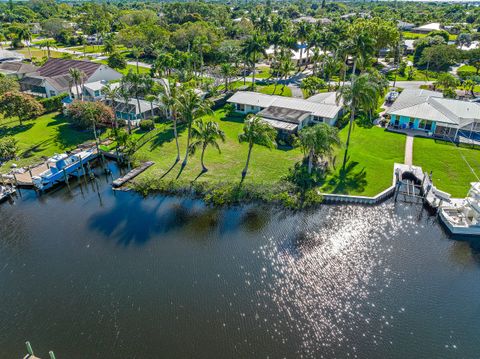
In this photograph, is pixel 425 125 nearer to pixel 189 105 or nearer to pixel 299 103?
pixel 299 103

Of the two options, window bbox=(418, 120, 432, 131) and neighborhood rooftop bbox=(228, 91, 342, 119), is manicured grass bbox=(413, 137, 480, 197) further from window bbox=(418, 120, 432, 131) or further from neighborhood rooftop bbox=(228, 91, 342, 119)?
neighborhood rooftop bbox=(228, 91, 342, 119)

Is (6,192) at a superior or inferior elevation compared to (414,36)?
inferior

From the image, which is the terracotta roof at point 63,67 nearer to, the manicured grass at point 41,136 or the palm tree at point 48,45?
the manicured grass at point 41,136

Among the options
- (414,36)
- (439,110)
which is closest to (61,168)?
(439,110)

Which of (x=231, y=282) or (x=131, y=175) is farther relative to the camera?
(x=131, y=175)

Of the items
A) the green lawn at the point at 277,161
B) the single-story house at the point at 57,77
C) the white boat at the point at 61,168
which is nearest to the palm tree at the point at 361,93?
the green lawn at the point at 277,161

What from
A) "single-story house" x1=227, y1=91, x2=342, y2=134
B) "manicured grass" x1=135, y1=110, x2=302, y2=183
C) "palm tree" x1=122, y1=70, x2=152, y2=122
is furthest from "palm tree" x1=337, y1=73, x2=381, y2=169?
"palm tree" x1=122, y1=70, x2=152, y2=122
